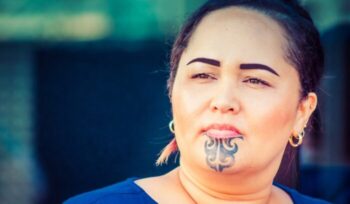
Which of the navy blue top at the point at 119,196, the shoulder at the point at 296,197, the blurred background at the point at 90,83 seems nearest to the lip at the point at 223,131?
the navy blue top at the point at 119,196

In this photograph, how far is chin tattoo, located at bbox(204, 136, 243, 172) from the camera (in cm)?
173

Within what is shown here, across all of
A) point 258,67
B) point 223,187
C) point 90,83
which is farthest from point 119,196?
point 90,83

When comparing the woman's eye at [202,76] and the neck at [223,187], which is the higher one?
the woman's eye at [202,76]

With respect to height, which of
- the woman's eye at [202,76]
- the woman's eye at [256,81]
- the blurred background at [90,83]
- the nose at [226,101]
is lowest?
the blurred background at [90,83]

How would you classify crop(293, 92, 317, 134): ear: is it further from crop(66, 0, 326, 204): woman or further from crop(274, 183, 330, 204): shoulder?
crop(274, 183, 330, 204): shoulder

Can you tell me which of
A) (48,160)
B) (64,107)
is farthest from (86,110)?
(48,160)

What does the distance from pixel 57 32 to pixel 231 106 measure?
2.14 m

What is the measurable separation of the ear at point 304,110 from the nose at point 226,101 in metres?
0.29

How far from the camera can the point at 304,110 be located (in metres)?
1.99

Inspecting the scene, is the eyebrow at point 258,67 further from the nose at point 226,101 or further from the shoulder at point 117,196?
the shoulder at point 117,196

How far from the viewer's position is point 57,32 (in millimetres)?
3666

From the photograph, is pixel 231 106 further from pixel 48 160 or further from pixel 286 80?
pixel 48 160

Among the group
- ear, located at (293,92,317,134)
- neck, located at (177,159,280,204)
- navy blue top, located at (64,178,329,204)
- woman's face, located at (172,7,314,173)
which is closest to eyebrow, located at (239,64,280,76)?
woman's face, located at (172,7,314,173)

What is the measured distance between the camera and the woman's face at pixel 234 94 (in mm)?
1741
